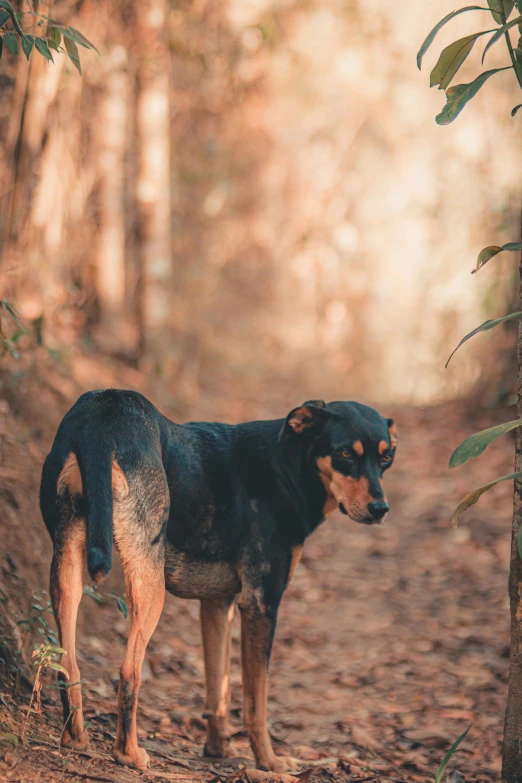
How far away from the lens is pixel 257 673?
166 inches

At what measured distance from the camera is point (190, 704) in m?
5.32

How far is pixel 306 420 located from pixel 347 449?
279 millimetres

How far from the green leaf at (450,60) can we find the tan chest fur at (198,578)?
259cm

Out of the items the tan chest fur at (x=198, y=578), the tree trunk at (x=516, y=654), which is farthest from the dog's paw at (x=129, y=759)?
the tree trunk at (x=516, y=654)

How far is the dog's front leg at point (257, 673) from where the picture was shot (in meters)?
4.22

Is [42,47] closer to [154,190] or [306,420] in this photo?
[306,420]

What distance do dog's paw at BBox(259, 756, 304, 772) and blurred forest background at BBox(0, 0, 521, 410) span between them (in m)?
4.60

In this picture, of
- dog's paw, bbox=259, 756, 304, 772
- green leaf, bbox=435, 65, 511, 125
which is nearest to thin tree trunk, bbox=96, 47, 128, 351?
dog's paw, bbox=259, 756, 304, 772

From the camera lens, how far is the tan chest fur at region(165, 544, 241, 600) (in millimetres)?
4176

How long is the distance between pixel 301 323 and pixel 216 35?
11.5 m

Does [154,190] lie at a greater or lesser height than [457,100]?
greater

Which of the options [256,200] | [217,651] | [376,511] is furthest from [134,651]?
[256,200]

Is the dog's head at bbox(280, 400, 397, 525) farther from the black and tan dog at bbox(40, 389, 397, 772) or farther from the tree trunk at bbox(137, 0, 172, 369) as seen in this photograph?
the tree trunk at bbox(137, 0, 172, 369)

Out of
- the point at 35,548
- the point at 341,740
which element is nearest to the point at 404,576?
the point at 341,740
